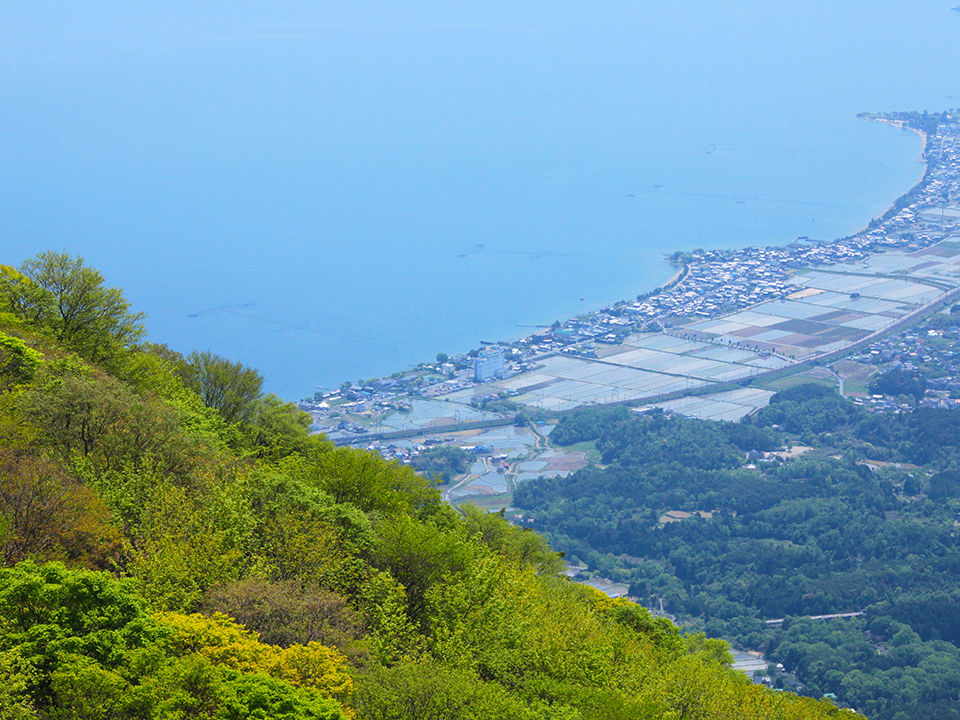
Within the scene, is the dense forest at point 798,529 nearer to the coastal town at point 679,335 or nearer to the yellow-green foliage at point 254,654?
the coastal town at point 679,335

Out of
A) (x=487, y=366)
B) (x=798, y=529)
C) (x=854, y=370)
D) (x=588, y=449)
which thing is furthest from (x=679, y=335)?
(x=798, y=529)

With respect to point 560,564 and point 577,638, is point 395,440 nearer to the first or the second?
point 560,564

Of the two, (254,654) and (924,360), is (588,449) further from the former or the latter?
(254,654)

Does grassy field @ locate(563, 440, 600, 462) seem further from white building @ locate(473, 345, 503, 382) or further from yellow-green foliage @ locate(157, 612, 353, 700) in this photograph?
yellow-green foliage @ locate(157, 612, 353, 700)

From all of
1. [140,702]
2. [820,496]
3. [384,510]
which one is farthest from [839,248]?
[140,702]

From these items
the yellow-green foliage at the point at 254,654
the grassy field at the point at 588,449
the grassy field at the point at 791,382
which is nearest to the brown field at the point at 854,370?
the grassy field at the point at 791,382
